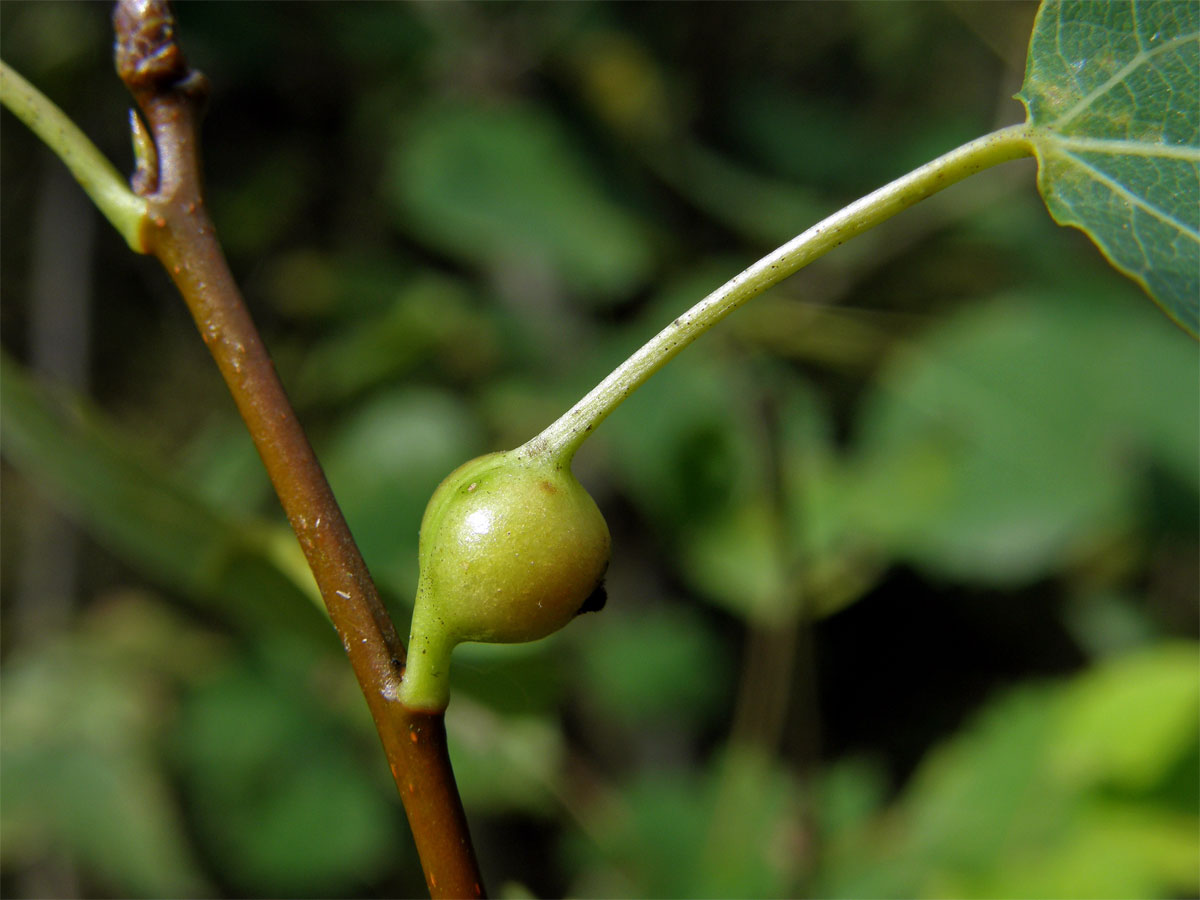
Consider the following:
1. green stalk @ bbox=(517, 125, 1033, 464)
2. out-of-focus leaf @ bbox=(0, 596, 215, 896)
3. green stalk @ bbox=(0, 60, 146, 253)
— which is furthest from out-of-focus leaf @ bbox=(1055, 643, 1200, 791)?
out-of-focus leaf @ bbox=(0, 596, 215, 896)

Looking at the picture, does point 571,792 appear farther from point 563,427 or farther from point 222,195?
point 222,195

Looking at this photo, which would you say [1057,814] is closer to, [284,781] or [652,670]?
[652,670]

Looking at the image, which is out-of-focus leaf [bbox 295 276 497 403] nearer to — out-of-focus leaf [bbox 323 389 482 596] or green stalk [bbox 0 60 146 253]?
out-of-focus leaf [bbox 323 389 482 596]

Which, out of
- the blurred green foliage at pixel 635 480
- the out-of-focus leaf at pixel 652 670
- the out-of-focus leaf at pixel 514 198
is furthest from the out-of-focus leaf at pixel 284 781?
the out-of-focus leaf at pixel 514 198

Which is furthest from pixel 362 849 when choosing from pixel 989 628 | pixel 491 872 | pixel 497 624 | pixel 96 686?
pixel 497 624

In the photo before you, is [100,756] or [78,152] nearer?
[78,152]

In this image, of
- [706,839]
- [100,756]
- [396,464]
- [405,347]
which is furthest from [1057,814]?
[100,756]

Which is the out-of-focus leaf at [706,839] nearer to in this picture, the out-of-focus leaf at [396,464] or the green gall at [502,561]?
the out-of-focus leaf at [396,464]
